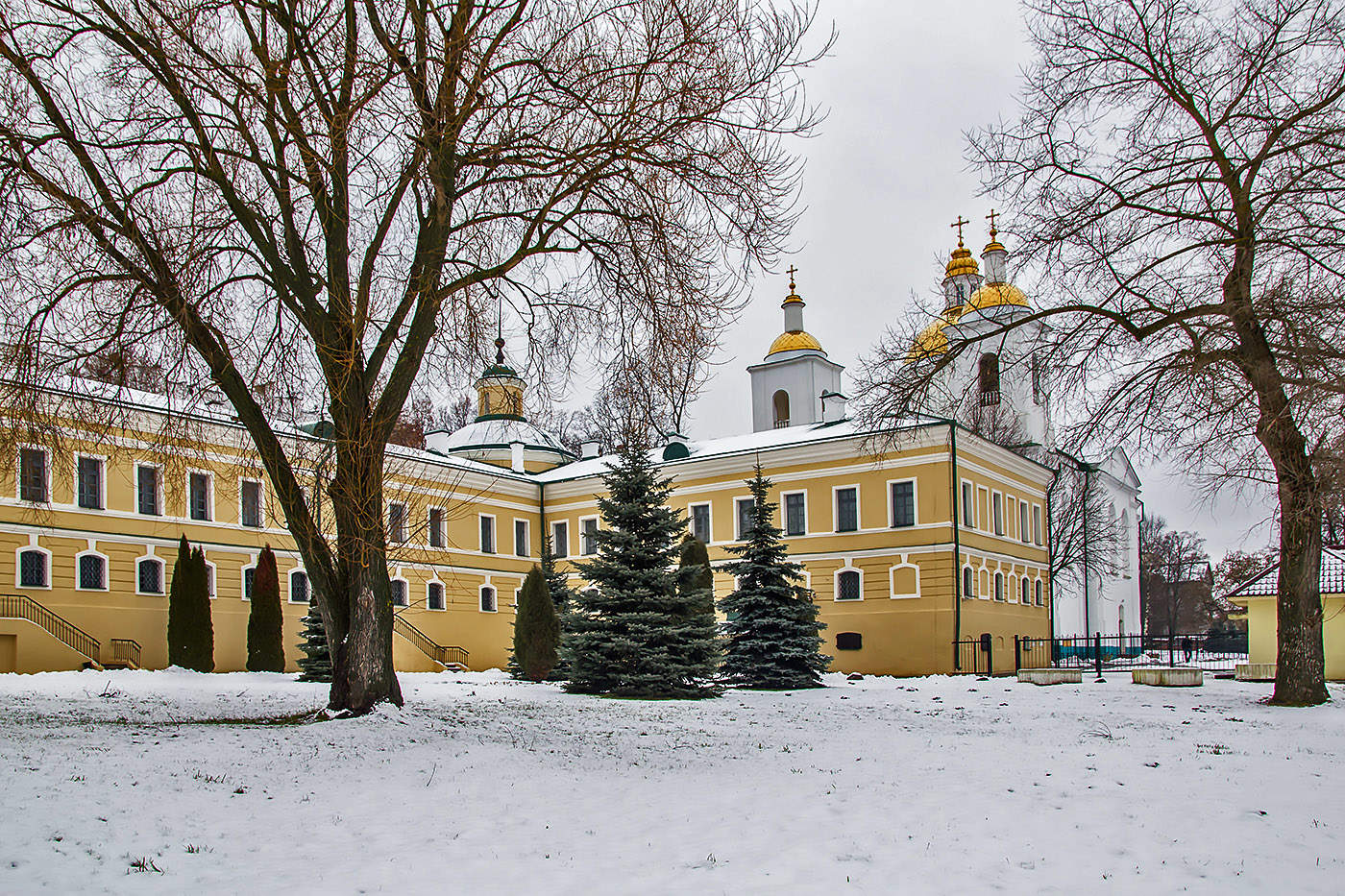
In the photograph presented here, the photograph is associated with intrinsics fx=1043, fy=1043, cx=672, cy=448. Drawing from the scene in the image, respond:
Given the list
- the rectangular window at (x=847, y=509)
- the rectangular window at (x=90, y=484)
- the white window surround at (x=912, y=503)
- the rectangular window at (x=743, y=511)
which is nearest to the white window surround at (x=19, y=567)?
the rectangular window at (x=90, y=484)

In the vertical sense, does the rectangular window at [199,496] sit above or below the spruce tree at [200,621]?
above

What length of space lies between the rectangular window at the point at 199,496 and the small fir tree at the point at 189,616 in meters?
1.79

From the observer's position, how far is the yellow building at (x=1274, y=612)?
24.0m

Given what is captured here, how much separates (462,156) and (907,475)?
22.9 metres

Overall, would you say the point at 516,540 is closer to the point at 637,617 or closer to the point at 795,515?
the point at 795,515

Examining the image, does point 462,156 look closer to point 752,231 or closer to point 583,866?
point 752,231

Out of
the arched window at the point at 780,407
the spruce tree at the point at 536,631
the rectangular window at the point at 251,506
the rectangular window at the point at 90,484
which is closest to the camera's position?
the spruce tree at the point at 536,631

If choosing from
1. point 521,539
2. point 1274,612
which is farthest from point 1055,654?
point 521,539

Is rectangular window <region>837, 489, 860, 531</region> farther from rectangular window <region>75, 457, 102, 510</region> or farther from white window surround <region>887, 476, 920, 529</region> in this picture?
rectangular window <region>75, 457, 102, 510</region>

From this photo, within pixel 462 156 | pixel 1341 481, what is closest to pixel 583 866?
pixel 462 156

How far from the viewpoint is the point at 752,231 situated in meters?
11.5

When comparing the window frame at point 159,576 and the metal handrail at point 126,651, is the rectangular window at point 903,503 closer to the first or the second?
the window frame at point 159,576

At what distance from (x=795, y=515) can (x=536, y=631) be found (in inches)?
516

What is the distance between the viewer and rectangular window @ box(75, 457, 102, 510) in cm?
2644
